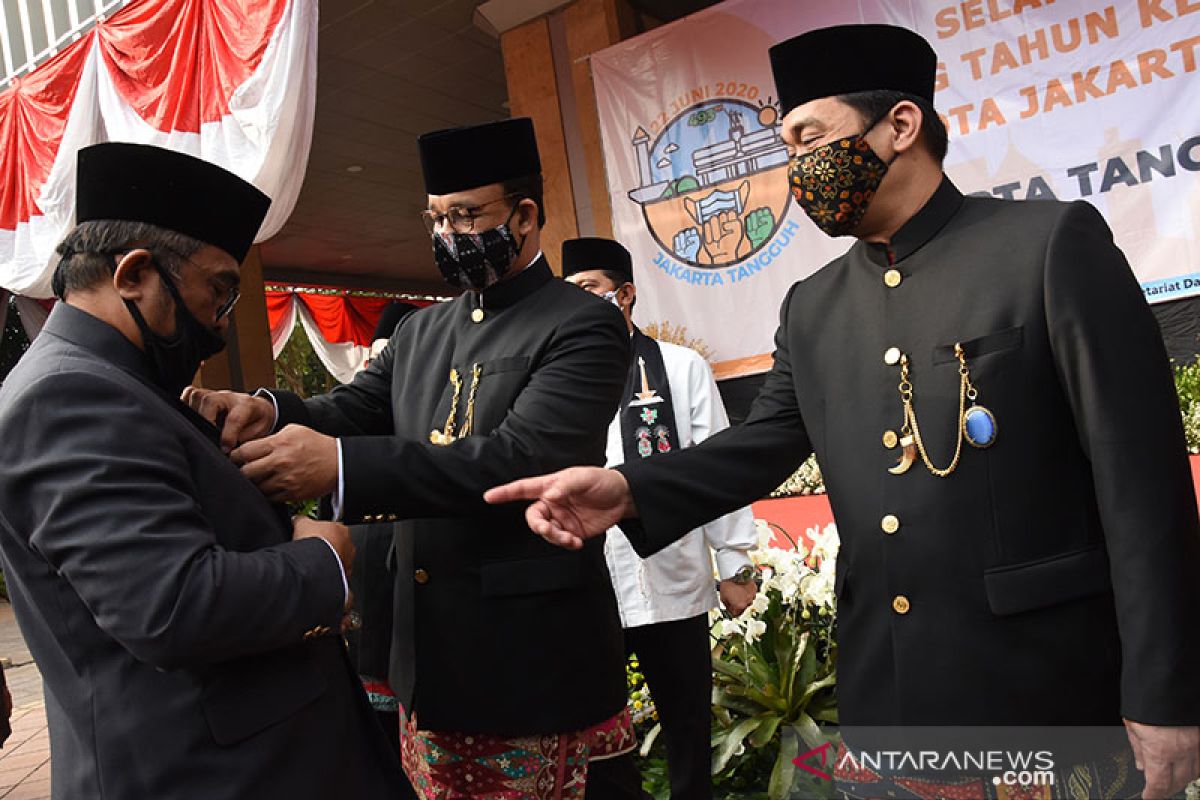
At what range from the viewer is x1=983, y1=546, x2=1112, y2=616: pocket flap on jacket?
1296mm

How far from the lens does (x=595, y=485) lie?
1.56m

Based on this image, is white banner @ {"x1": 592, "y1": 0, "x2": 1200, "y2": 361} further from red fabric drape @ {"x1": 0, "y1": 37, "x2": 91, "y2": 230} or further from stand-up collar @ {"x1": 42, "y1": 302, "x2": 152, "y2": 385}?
stand-up collar @ {"x1": 42, "y1": 302, "x2": 152, "y2": 385}

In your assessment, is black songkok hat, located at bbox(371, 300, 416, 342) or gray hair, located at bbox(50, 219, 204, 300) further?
black songkok hat, located at bbox(371, 300, 416, 342)

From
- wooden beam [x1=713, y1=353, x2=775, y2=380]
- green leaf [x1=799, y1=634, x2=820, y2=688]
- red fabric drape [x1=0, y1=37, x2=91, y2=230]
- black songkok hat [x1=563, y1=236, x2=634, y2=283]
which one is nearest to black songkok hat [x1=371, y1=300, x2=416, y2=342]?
black songkok hat [x1=563, y1=236, x2=634, y2=283]

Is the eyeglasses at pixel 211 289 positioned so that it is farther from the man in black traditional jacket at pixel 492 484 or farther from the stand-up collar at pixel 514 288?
→ the stand-up collar at pixel 514 288

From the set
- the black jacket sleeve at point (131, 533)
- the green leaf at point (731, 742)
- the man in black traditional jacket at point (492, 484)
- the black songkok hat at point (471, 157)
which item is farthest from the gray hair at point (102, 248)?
the green leaf at point (731, 742)

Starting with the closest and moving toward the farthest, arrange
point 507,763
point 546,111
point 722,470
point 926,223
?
point 926,223
point 722,470
point 507,763
point 546,111

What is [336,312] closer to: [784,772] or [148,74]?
[148,74]

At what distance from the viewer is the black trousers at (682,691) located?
2.70m

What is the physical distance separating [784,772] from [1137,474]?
1.81 m

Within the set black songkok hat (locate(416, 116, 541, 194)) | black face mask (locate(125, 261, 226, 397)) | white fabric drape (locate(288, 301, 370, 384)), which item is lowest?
black face mask (locate(125, 261, 226, 397))

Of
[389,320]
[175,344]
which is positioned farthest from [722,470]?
[389,320]

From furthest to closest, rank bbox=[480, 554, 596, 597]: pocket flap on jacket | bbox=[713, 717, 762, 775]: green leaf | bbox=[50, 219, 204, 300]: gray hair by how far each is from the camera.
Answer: bbox=[713, 717, 762, 775]: green leaf, bbox=[480, 554, 596, 597]: pocket flap on jacket, bbox=[50, 219, 204, 300]: gray hair

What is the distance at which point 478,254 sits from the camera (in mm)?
2008
